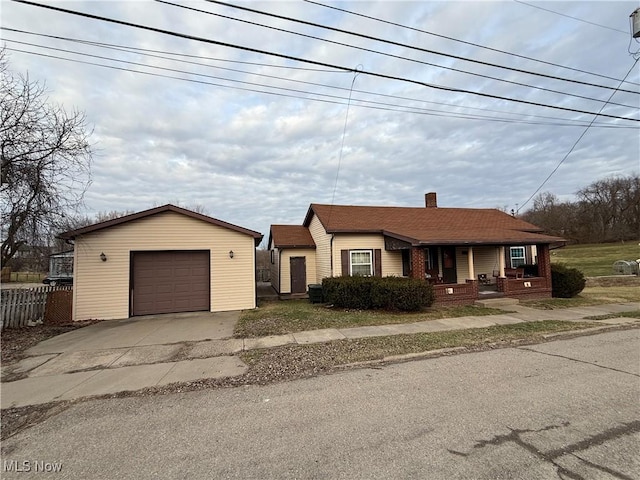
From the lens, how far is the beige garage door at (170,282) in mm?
11820

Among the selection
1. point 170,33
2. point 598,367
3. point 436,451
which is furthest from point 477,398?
point 170,33

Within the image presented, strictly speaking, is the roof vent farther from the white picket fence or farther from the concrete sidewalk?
the white picket fence

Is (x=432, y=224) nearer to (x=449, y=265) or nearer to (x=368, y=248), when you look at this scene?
(x=449, y=265)

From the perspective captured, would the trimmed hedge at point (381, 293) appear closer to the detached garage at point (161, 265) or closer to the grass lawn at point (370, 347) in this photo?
the grass lawn at point (370, 347)

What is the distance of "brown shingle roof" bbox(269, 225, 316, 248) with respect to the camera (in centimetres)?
1845

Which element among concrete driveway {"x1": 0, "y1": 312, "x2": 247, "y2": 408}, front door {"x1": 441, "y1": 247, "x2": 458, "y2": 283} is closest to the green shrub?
front door {"x1": 441, "y1": 247, "x2": 458, "y2": 283}

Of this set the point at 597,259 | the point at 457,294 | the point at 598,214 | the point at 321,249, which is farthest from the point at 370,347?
the point at 598,214

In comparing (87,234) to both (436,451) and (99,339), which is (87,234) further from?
(436,451)

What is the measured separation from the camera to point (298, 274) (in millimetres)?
18641

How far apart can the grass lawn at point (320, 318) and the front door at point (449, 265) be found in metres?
4.42

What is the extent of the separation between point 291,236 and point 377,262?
6.31 metres

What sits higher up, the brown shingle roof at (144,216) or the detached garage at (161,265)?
the brown shingle roof at (144,216)

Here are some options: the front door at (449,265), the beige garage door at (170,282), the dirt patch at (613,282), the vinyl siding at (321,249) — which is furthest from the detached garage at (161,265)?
the dirt patch at (613,282)

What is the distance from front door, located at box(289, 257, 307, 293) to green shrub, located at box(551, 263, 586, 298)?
40.3ft
